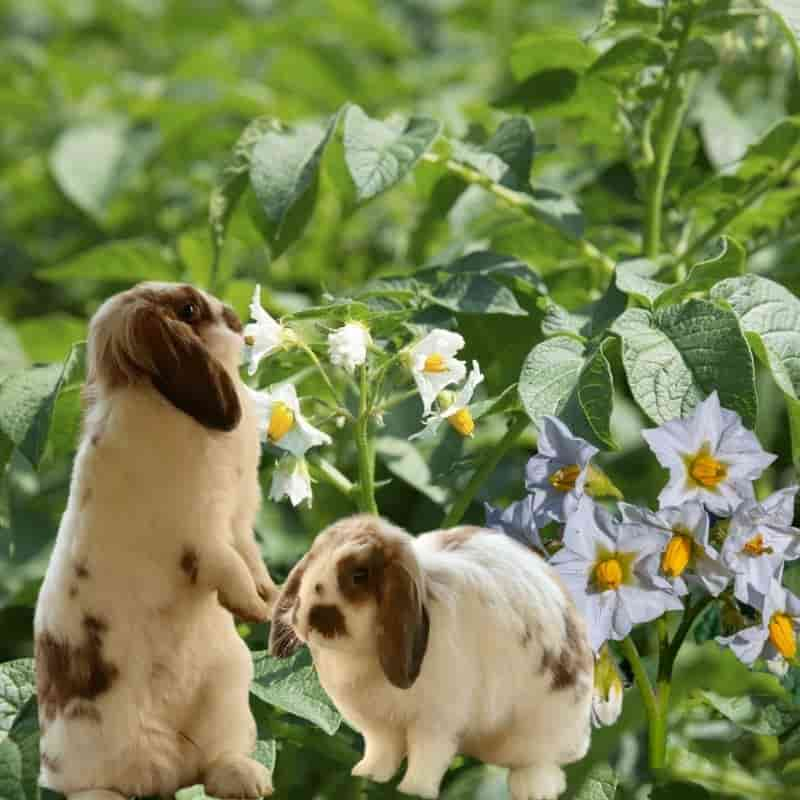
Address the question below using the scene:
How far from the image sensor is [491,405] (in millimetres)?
820

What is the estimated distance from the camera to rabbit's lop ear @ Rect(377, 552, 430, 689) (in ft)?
2.08

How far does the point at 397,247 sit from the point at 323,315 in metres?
1.00

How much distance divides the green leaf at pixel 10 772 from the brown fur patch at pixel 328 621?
19cm

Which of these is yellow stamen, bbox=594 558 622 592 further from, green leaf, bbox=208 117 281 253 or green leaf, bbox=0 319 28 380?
green leaf, bbox=0 319 28 380

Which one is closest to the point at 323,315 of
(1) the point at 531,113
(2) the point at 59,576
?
(2) the point at 59,576

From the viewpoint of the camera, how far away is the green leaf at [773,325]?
2.63 feet

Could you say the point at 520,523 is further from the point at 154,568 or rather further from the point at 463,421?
the point at 154,568

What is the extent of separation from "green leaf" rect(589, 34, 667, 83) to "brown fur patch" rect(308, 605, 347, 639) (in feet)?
1.76

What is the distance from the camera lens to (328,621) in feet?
2.11

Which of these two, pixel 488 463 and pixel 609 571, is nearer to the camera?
pixel 609 571

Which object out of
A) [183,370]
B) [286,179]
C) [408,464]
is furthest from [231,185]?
[183,370]

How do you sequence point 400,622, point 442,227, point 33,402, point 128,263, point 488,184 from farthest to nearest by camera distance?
point 442,227 < point 128,263 < point 488,184 < point 33,402 < point 400,622

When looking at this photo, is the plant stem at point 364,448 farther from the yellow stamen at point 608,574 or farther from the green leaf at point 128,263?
the green leaf at point 128,263

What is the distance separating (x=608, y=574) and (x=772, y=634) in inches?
3.7
